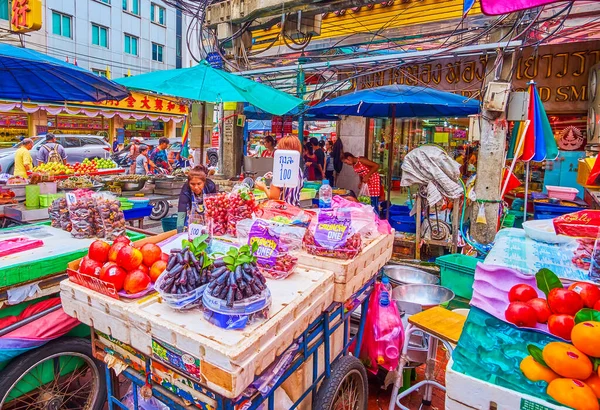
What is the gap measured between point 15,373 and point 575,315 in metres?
2.86

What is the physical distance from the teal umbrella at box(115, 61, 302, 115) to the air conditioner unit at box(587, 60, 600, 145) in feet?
22.8

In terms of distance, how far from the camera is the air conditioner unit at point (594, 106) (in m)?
8.25

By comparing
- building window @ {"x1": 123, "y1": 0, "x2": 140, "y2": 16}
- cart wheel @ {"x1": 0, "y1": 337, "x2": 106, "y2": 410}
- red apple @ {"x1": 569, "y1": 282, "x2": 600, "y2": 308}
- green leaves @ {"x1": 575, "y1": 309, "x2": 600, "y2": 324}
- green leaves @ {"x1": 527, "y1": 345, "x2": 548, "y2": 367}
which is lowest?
cart wheel @ {"x1": 0, "y1": 337, "x2": 106, "y2": 410}

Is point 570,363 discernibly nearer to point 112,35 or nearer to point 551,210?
point 551,210

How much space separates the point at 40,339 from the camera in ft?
7.79

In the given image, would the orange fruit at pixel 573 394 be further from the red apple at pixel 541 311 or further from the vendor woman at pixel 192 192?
the vendor woman at pixel 192 192

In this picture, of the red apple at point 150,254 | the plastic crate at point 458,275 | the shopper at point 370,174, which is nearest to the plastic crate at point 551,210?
the shopper at point 370,174

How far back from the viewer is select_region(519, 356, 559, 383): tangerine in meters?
1.43

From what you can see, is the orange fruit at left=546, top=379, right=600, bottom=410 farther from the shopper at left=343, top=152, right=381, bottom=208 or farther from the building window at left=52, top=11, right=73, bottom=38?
the building window at left=52, top=11, right=73, bottom=38

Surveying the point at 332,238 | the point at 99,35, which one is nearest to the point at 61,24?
the point at 99,35

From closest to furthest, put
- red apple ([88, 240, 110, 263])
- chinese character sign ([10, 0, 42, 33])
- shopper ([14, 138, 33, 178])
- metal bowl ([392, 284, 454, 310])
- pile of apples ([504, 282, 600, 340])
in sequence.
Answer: pile of apples ([504, 282, 600, 340]) → red apple ([88, 240, 110, 263]) → metal bowl ([392, 284, 454, 310]) → chinese character sign ([10, 0, 42, 33]) → shopper ([14, 138, 33, 178])

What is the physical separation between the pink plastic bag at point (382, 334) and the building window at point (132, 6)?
108 ft

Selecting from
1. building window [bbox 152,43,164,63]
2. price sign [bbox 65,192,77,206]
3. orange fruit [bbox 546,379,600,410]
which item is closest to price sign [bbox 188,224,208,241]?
price sign [bbox 65,192,77,206]

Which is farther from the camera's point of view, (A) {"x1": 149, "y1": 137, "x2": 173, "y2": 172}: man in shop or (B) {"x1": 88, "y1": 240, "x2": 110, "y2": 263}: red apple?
(A) {"x1": 149, "y1": 137, "x2": 173, "y2": 172}: man in shop
